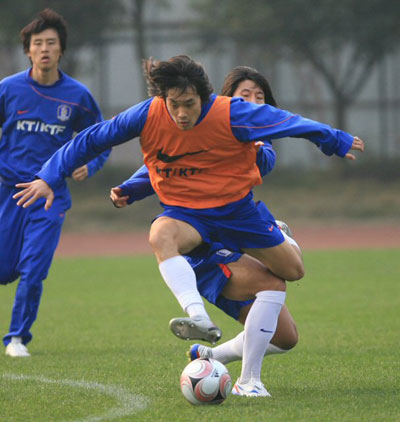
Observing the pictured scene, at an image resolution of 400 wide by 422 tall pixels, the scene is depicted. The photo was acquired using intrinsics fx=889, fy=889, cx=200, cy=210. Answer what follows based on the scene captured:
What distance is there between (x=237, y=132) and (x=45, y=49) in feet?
8.87

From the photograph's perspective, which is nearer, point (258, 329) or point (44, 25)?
point (258, 329)

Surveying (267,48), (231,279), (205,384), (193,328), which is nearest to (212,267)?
(231,279)

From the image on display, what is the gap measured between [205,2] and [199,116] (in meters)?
18.7

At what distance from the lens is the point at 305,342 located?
7301 millimetres

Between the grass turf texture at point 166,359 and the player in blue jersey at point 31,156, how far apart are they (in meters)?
0.56

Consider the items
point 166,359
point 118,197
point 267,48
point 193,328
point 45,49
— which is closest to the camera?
point 193,328

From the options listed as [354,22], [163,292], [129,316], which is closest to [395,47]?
[354,22]

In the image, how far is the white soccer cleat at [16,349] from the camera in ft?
22.1

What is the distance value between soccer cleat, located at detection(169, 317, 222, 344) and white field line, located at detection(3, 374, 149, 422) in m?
0.60

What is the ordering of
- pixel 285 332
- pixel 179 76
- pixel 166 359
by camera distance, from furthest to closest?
pixel 166 359 → pixel 285 332 → pixel 179 76

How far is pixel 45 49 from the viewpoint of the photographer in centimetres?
691

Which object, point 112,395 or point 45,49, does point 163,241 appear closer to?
point 112,395

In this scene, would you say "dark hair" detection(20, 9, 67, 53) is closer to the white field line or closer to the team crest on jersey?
the team crest on jersey

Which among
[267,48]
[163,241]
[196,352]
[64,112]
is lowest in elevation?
[267,48]
